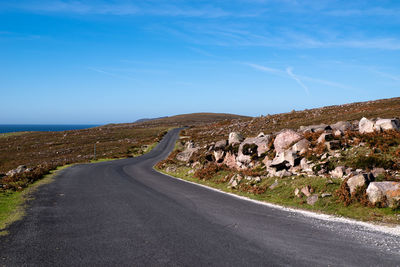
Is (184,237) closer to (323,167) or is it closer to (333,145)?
(323,167)

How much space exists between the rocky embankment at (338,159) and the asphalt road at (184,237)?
2618mm

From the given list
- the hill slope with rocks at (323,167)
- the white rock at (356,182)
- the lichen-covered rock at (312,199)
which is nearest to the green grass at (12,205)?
the hill slope with rocks at (323,167)

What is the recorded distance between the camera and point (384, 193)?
10992 mm

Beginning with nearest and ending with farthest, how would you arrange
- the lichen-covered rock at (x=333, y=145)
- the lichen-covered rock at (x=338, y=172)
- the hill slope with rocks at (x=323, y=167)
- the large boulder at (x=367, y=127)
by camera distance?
the hill slope with rocks at (x=323, y=167), the lichen-covered rock at (x=338, y=172), the lichen-covered rock at (x=333, y=145), the large boulder at (x=367, y=127)

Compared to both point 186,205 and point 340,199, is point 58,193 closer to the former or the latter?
point 186,205

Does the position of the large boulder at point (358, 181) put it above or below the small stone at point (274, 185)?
above

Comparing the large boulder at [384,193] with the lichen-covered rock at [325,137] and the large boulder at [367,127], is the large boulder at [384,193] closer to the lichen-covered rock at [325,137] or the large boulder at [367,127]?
the lichen-covered rock at [325,137]

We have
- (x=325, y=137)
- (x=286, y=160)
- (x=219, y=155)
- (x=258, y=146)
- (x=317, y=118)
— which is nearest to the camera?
(x=286, y=160)

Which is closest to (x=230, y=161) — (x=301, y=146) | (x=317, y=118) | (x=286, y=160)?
(x=286, y=160)

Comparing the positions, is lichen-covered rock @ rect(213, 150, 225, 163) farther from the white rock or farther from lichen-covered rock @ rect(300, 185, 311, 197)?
the white rock

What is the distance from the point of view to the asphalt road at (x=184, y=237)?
7.09 m

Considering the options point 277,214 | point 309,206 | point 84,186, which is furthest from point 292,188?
point 84,186

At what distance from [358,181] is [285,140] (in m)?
7.94

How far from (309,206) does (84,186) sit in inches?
585
